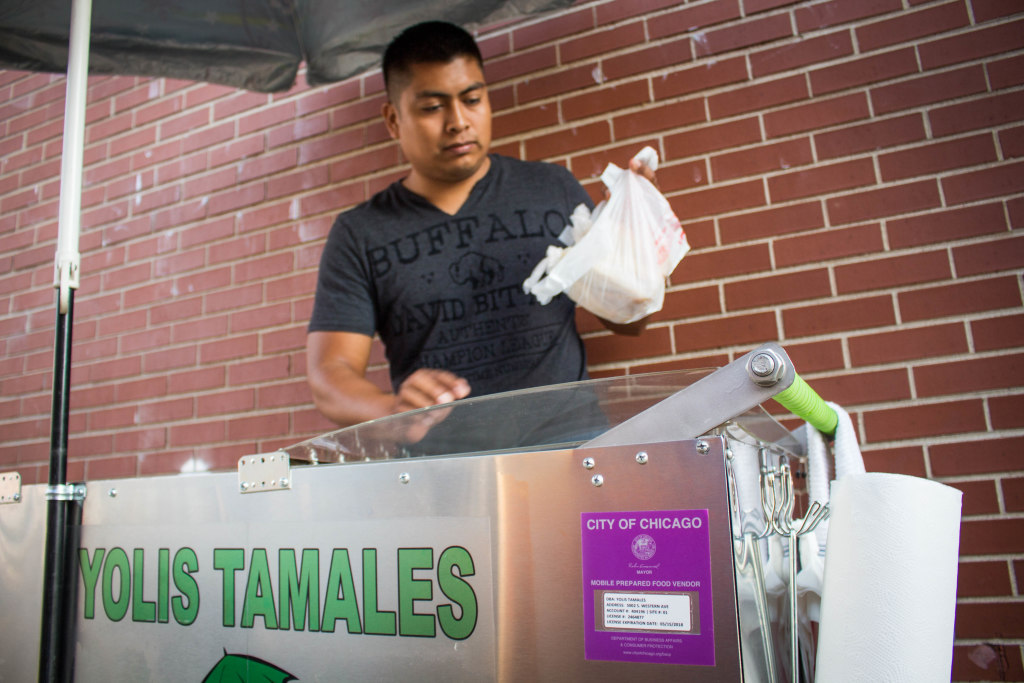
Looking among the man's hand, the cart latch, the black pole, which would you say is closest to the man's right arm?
the man's hand

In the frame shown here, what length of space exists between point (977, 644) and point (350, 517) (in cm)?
137

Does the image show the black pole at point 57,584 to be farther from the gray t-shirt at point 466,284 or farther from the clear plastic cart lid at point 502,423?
the gray t-shirt at point 466,284

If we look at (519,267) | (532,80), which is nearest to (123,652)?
(519,267)

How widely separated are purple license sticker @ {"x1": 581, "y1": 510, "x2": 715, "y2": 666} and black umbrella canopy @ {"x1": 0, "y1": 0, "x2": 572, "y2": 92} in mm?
1511

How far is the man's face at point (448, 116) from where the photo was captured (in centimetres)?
177

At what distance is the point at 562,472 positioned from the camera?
0.72m

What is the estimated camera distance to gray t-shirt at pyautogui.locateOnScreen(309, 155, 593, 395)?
170cm

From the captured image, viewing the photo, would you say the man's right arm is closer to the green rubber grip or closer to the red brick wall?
the green rubber grip

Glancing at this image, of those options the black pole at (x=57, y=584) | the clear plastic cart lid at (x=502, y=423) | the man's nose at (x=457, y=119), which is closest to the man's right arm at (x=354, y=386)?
the clear plastic cart lid at (x=502, y=423)

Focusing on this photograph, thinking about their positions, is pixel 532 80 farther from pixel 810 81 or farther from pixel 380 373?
pixel 380 373

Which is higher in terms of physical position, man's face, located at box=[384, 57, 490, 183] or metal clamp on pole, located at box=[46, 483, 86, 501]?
man's face, located at box=[384, 57, 490, 183]

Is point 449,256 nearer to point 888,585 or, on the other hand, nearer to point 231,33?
point 231,33

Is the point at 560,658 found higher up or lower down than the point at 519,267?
lower down

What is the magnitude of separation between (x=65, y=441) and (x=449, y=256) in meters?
0.95
